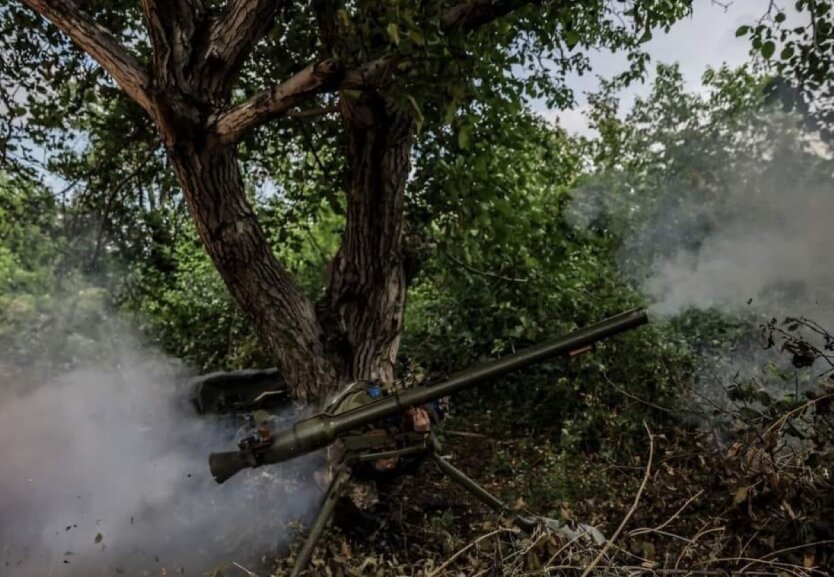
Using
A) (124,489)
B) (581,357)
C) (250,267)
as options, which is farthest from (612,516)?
(124,489)

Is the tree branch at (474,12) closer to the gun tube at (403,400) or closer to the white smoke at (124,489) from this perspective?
the gun tube at (403,400)

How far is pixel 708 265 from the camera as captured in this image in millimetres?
5137

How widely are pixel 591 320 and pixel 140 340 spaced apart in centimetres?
651

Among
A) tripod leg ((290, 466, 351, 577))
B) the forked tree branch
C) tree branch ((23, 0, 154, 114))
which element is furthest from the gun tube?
tree branch ((23, 0, 154, 114))

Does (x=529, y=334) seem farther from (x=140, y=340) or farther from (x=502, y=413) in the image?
(x=140, y=340)

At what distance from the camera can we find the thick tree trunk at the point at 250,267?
4246mm

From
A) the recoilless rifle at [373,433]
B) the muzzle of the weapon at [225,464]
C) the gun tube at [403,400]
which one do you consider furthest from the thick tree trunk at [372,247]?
the muzzle of the weapon at [225,464]

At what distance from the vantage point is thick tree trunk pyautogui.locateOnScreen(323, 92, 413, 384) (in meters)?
4.48

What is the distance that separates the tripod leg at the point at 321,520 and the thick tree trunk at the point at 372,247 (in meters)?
1.24

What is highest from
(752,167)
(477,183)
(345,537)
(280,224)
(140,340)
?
(140,340)

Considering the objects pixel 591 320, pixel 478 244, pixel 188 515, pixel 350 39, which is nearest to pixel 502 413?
pixel 591 320

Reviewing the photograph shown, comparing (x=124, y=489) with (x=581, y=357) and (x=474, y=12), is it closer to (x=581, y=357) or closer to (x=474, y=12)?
(x=581, y=357)

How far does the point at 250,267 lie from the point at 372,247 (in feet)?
2.88

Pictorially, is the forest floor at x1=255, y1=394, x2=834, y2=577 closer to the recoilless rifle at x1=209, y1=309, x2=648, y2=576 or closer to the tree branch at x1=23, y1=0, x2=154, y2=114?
the recoilless rifle at x1=209, y1=309, x2=648, y2=576
